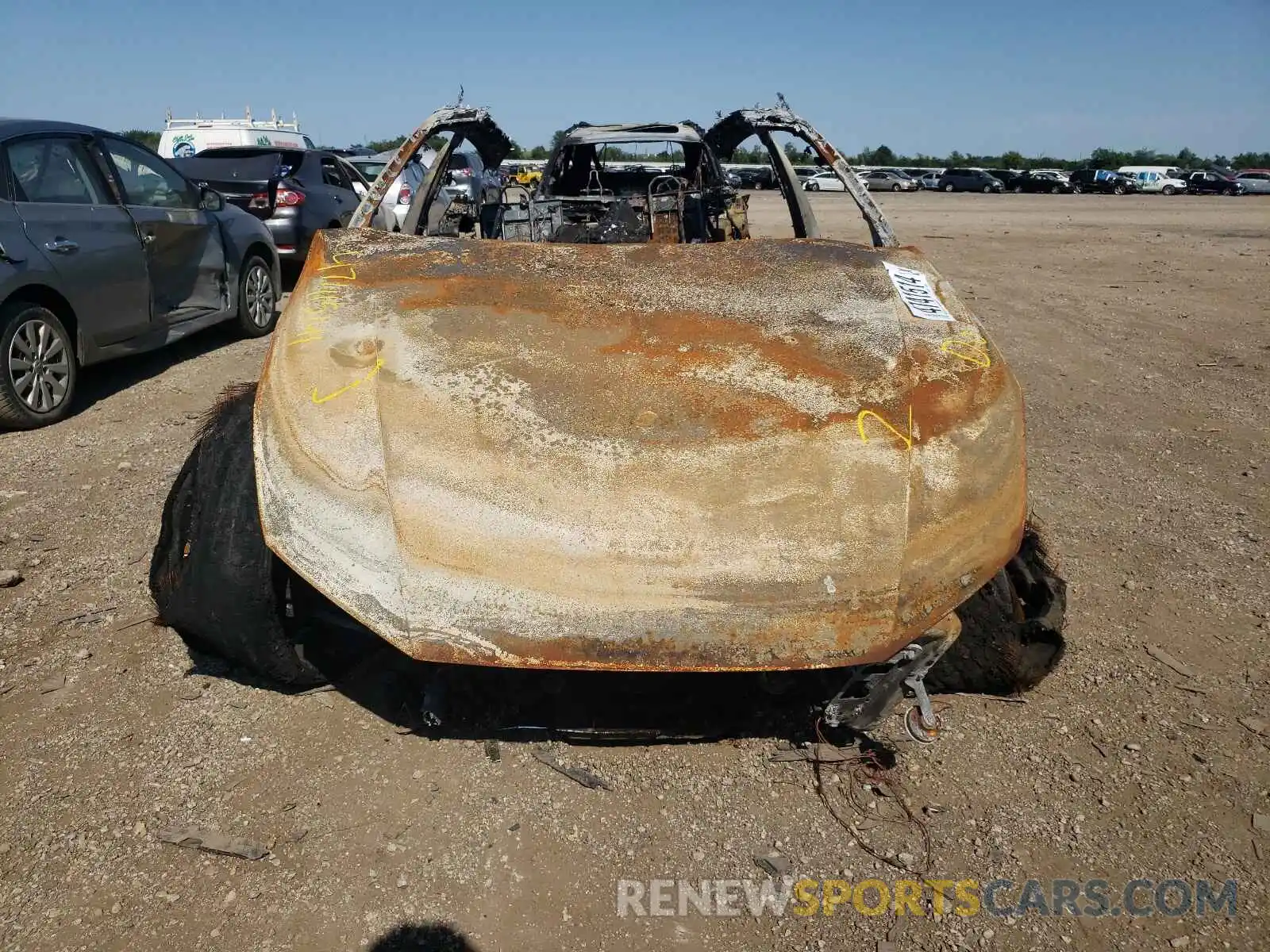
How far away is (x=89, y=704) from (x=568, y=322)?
6.24 feet

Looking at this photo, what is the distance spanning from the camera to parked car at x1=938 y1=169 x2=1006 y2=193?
47500mm

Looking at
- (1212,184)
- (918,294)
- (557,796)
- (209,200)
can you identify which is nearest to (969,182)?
(1212,184)

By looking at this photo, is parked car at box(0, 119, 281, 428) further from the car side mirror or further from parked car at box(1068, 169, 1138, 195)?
parked car at box(1068, 169, 1138, 195)

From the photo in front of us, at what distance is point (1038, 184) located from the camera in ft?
159

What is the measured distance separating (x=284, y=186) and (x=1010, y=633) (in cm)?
898

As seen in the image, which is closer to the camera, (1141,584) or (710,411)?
(710,411)

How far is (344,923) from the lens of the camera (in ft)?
6.91

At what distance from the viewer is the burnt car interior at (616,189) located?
4164 millimetres

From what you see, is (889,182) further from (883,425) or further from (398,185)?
(883,425)

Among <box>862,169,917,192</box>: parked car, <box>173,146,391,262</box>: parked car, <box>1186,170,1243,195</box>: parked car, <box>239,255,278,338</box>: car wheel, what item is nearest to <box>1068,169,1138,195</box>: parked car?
<box>1186,170,1243,195</box>: parked car

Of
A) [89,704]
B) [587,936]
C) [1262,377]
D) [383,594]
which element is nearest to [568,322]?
[383,594]

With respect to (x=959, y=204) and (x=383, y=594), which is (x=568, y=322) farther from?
(x=959, y=204)

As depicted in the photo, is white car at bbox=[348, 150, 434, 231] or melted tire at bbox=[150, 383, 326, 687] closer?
melted tire at bbox=[150, 383, 326, 687]

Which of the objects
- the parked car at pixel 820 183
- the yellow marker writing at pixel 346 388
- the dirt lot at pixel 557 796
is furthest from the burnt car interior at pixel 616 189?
the parked car at pixel 820 183
